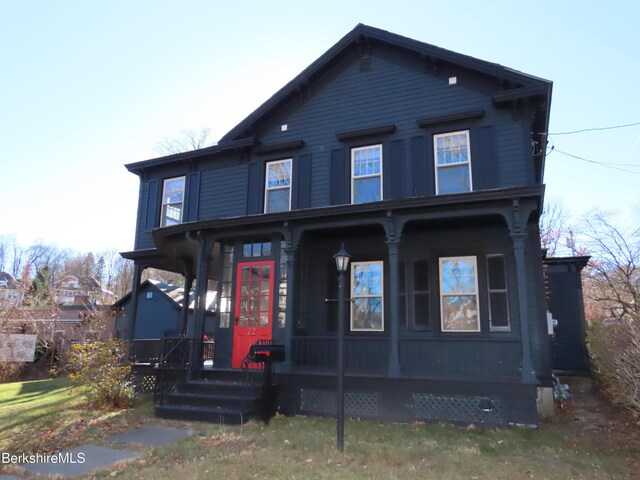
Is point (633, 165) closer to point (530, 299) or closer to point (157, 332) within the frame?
point (530, 299)

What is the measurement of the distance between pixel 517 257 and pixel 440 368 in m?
2.57

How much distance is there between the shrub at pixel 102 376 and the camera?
28.9 ft

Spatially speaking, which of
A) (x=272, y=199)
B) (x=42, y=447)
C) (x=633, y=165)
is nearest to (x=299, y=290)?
(x=272, y=199)

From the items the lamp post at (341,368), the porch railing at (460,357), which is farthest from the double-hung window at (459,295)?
the lamp post at (341,368)

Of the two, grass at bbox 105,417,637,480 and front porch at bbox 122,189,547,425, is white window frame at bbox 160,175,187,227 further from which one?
grass at bbox 105,417,637,480

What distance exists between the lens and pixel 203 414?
7.70 meters

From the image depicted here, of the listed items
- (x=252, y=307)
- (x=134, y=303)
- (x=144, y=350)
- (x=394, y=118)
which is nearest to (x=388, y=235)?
(x=394, y=118)

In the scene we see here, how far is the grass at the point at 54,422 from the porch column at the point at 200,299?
4.37 feet

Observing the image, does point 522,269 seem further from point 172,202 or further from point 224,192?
point 172,202

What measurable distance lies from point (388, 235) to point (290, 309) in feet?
8.06

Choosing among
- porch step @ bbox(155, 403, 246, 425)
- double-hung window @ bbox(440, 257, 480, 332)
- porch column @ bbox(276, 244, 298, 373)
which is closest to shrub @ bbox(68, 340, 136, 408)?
porch step @ bbox(155, 403, 246, 425)

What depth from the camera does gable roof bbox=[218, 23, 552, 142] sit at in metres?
8.80

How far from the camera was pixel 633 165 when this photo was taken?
14219 mm

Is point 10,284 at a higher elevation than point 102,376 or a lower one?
higher
